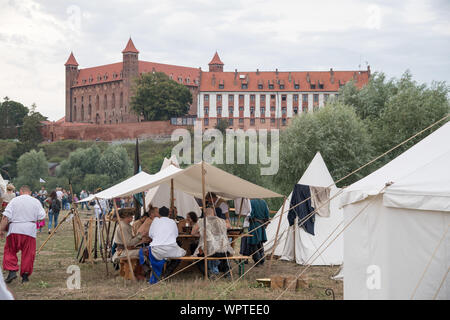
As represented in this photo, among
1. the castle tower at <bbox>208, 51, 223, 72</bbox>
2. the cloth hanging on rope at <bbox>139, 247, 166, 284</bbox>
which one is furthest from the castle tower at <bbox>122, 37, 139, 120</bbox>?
the cloth hanging on rope at <bbox>139, 247, 166, 284</bbox>

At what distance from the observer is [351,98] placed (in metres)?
38.5

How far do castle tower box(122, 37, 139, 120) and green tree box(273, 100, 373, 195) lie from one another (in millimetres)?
73791

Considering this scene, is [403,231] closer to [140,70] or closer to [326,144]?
[326,144]

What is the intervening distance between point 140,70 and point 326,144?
7902 centimetres

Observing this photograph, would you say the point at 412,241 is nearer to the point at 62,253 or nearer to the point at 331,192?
the point at 331,192

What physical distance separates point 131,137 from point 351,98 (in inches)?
2332

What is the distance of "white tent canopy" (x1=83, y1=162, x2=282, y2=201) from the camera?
1031 cm

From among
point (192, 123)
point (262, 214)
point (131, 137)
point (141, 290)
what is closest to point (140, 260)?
point (141, 290)

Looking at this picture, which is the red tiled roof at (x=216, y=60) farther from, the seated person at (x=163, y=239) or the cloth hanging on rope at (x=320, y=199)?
the seated person at (x=163, y=239)

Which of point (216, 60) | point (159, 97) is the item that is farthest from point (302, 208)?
point (216, 60)

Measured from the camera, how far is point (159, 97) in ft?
278

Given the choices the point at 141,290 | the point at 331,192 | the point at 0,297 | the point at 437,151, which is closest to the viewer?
the point at 0,297

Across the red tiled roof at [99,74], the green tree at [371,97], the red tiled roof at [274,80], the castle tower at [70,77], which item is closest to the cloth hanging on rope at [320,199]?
the green tree at [371,97]

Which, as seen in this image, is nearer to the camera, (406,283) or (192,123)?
(406,283)
